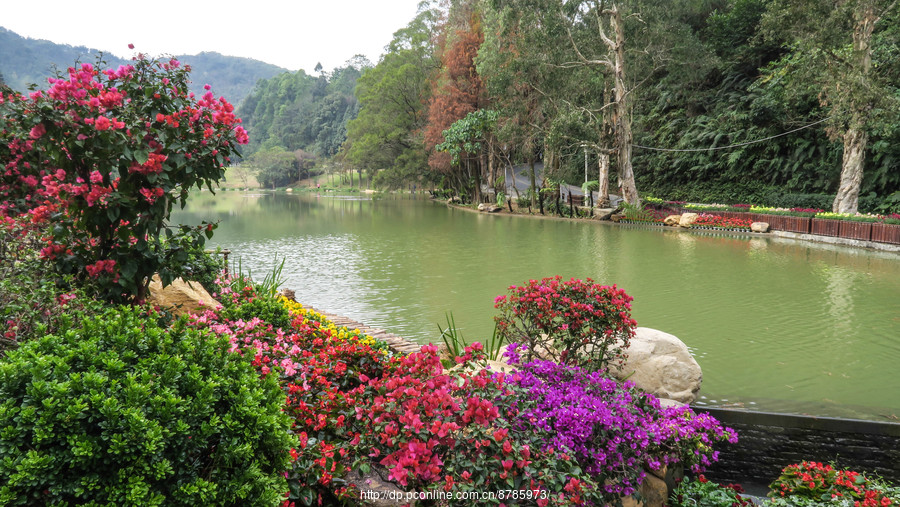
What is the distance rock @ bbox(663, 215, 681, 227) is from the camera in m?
20.8

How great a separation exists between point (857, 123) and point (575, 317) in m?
16.8

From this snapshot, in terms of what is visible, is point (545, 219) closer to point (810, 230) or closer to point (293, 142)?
point (810, 230)

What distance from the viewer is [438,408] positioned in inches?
107

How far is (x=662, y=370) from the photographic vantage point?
4750mm

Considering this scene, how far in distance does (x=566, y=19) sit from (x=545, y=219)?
28.5 feet

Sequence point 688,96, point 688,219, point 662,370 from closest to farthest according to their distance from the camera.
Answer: point 662,370
point 688,219
point 688,96

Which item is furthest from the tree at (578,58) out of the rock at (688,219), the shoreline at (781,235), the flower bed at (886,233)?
the flower bed at (886,233)

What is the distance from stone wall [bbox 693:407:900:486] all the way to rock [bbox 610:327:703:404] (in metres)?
→ 0.53

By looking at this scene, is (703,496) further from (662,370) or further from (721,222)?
(721,222)

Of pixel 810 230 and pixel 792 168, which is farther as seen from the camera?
pixel 792 168

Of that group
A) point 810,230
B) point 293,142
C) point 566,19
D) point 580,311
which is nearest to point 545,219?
point 566,19

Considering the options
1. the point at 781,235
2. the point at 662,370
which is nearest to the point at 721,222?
the point at 781,235

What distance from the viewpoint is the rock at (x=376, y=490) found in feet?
7.99

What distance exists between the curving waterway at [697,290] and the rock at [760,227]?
102 cm
